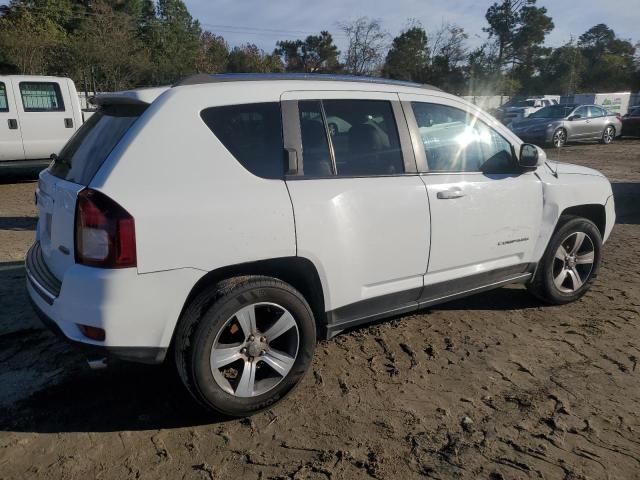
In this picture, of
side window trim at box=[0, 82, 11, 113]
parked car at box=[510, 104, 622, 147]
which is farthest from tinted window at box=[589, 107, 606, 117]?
side window trim at box=[0, 82, 11, 113]

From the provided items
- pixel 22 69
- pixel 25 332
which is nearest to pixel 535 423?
pixel 25 332

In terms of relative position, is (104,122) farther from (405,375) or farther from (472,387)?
(472,387)

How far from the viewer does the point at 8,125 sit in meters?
10.1

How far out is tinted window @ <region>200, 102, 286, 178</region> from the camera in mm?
2760

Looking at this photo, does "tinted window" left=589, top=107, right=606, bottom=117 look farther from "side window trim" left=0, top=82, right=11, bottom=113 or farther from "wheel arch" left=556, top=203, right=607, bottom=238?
"side window trim" left=0, top=82, right=11, bottom=113

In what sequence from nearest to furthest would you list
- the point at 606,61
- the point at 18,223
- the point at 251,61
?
the point at 18,223
the point at 251,61
the point at 606,61

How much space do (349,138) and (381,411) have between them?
1638mm

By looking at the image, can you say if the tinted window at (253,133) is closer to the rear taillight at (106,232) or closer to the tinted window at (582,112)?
the rear taillight at (106,232)

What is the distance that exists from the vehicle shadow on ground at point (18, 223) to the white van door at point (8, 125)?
3.21 meters

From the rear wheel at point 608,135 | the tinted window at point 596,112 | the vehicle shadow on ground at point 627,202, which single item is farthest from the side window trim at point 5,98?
the rear wheel at point 608,135

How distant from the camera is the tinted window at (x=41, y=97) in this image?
33.7 feet

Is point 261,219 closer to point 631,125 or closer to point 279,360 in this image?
point 279,360

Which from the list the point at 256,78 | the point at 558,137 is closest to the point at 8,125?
the point at 256,78

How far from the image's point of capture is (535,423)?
9.30 ft
